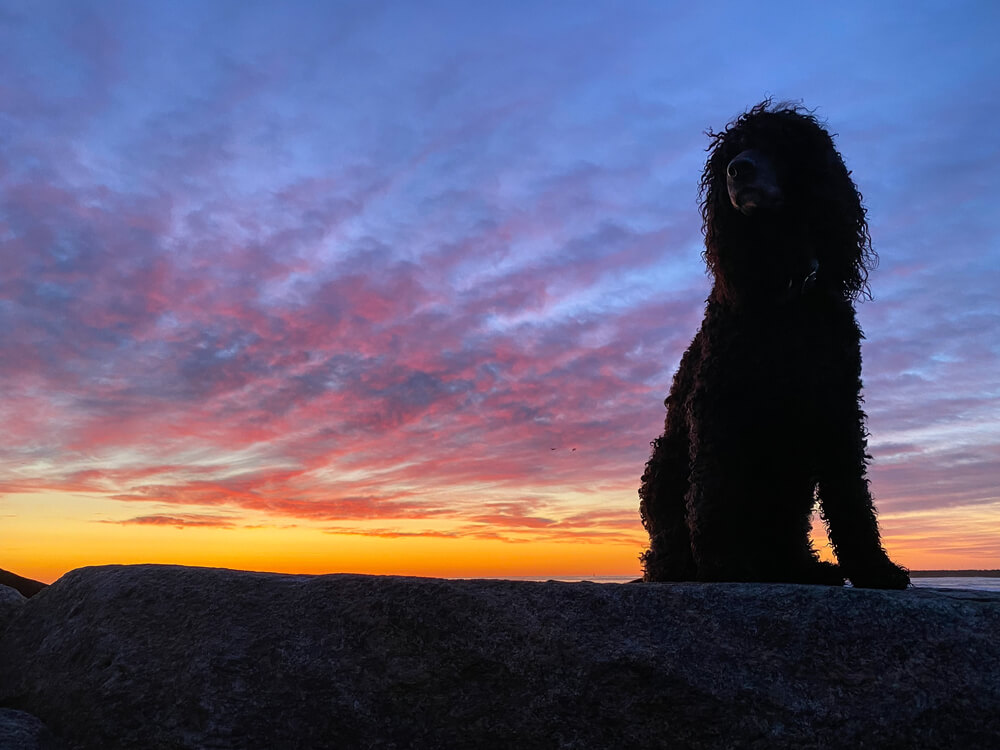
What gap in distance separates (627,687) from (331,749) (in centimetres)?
129

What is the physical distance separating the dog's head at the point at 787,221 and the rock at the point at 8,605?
496 cm

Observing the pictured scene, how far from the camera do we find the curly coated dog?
4.54 m

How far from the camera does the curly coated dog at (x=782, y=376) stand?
4.54 m

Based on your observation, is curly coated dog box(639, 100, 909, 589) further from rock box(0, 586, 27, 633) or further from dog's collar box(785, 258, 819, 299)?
rock box(0, 586, 27, 633)

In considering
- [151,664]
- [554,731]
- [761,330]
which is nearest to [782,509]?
[761,330]

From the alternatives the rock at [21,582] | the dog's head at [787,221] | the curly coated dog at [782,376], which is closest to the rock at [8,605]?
the rock at [21,582]

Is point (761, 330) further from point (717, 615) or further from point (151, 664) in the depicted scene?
point (151, 664)

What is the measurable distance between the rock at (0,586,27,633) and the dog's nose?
5.24 metres

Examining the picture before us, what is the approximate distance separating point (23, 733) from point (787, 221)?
196 inches

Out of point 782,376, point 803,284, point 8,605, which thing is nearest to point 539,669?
point 782,376

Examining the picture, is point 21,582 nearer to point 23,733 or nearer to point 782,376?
point 23,733

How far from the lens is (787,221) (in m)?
4.71

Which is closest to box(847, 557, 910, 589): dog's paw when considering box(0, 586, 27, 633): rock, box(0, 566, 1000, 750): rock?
box(0, 566, 1000, 750): rock

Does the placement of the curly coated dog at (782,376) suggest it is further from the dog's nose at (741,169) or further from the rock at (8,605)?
the rock at (8,605)
